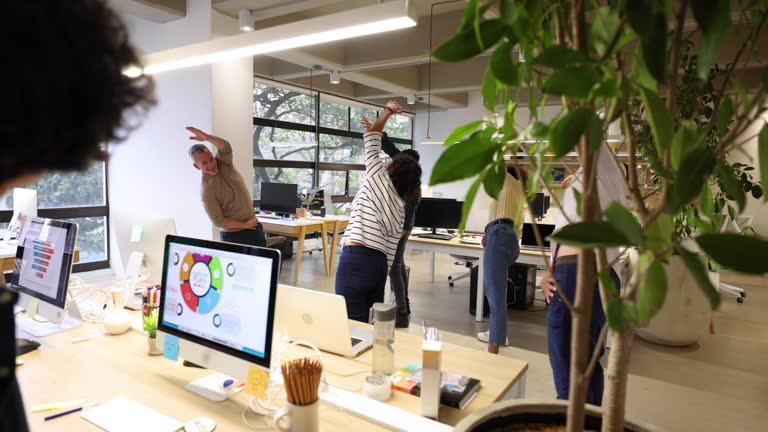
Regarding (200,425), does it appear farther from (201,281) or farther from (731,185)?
(731,185)

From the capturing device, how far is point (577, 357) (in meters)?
0.84

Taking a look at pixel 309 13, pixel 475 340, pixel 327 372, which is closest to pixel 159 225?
pixel 327 372

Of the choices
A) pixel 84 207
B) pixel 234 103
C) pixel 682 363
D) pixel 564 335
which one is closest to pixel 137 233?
pixel 564 335

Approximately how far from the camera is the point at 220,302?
1.44 meters

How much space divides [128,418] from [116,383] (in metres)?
0.28

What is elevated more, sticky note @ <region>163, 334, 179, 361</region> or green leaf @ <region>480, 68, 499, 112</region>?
green leaf @ <region>480, 68, 499, 112</region>

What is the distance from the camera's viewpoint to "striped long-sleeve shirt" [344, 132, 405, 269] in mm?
2676

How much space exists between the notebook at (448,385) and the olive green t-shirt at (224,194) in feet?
9.01

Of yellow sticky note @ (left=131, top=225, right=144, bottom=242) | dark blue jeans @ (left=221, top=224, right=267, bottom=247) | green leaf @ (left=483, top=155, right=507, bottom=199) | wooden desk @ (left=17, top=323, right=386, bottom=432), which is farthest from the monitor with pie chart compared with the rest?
dark blue jeans @ (left=221, top=224, right=267, bottom=247)

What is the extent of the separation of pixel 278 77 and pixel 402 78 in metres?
2.03

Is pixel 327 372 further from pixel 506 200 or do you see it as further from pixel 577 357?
pixel 506 200

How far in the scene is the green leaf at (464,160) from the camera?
0.81 meters

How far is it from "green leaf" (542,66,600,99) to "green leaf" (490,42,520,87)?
82 mm

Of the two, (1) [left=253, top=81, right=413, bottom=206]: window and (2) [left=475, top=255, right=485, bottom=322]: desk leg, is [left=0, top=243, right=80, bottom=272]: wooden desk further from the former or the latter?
(1) [left=253, top=81, right=413, bottom=206]: window
